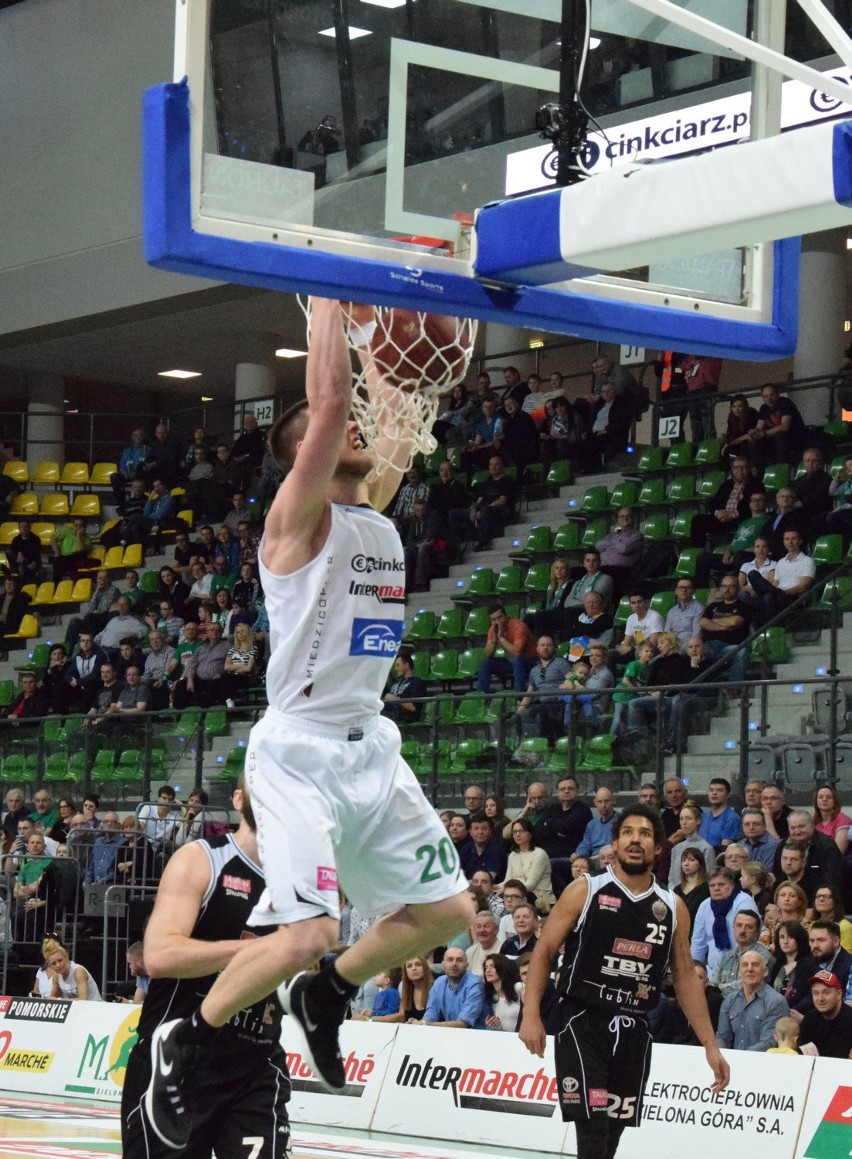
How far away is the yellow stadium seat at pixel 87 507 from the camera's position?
28422 millimetres

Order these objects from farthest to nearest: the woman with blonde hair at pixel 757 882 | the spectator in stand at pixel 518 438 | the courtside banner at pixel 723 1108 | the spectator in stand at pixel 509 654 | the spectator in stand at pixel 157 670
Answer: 1. the spectator in stand at pixel 518 438
2. the spectator in stand at pixel 157 670
3. the spectator in stand at pixel 509 654
4. the woman with blonde hair at pixel 757 882
5. the courtside banner at pixel 723 1108

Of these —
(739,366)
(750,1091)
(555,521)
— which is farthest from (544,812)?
(739,366)

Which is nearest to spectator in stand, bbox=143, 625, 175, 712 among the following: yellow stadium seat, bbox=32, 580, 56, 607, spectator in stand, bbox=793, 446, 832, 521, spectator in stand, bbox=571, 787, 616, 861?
yellow stadium seat, bbox=32, 580, 56, 607

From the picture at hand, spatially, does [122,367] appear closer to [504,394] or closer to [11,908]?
[504,394]

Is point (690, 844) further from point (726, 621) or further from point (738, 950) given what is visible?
point (726, 621)

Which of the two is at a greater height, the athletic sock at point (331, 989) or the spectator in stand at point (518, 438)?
the spectator in stand at point (518, 438)

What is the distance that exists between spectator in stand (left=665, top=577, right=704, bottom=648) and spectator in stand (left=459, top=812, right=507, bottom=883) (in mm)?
2633

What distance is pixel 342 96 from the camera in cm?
602

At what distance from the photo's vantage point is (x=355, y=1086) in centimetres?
1257

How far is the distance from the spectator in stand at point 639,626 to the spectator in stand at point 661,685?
340mm

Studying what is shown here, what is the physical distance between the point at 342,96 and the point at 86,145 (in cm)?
2067

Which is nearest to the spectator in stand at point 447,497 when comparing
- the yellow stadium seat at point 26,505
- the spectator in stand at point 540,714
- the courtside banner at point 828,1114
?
the spectator in stand at point 540,714

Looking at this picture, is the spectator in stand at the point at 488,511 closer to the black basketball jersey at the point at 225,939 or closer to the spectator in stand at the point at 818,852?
the spectator in stand at the point at 818,852

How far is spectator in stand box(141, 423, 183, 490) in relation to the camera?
2689cm
